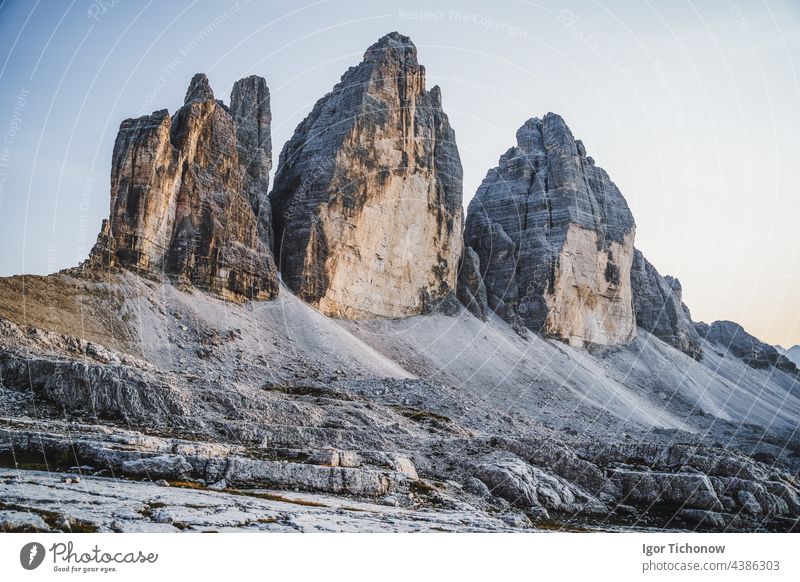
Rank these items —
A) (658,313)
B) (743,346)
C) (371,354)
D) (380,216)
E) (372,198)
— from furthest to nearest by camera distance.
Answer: (743,346) → (658,313) → (380,216) → (372,198) → (371,354)

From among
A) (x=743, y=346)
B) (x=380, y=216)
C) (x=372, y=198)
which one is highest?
(x=372, y=198)

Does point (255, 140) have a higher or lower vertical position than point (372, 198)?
higher

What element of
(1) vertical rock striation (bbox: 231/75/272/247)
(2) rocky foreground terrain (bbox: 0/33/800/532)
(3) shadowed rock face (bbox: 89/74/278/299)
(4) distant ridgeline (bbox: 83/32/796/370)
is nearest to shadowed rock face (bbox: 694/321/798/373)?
(2) rocky foreground terrain (bbox: 0/33/800/532)

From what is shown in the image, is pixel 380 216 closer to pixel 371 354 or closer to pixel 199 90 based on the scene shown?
pixel 371 354

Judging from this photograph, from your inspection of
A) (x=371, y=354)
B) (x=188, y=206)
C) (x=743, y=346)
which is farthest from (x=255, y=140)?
(x=743, y=346)

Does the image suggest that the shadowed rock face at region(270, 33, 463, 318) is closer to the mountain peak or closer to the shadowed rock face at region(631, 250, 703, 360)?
the mountain peak
